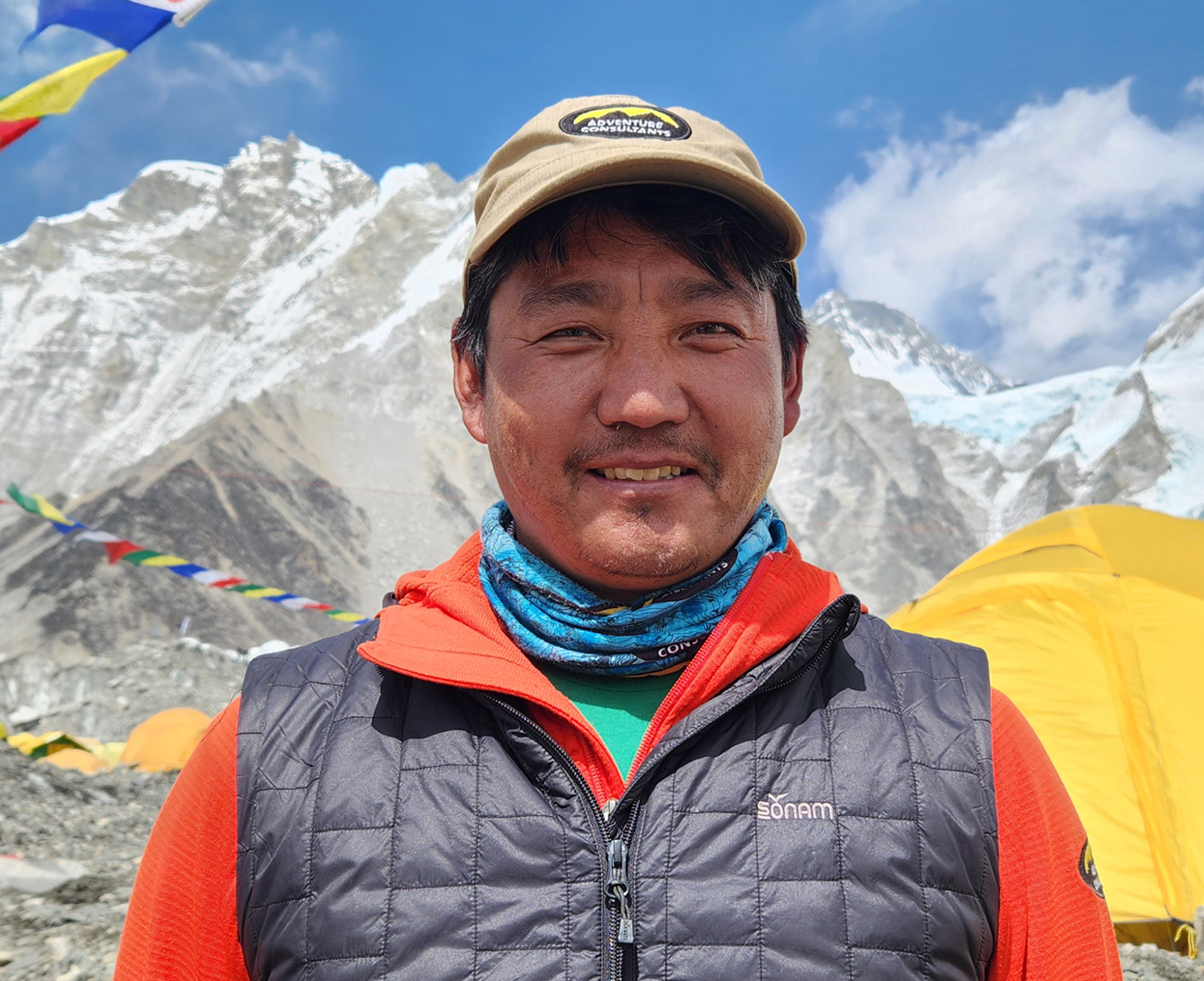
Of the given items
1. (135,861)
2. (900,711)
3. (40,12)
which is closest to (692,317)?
(900,711)

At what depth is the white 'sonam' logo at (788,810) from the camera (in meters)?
1.11

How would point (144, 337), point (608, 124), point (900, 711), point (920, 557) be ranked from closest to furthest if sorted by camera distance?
point (900, 711), point (608, 124), point (920, 557), point (144, 337)

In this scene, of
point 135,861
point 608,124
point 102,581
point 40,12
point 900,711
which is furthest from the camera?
point 102,581

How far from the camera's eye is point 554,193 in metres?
1.22

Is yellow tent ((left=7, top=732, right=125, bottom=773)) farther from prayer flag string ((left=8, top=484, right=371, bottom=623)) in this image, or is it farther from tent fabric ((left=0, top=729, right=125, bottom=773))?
prayer flag string ((left=8, top=484, right=371, bottom=623))

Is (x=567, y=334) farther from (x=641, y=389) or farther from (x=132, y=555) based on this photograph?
(x=132, y=555)

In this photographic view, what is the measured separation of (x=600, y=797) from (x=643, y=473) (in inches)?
16.3

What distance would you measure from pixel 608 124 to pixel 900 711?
0.89 meters

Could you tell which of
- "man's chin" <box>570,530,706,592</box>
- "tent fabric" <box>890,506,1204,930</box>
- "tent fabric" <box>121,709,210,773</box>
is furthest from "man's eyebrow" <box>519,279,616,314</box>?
"tent fabric" <box>121,709,210,773</box>

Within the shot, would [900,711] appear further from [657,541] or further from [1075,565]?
[1075,565]

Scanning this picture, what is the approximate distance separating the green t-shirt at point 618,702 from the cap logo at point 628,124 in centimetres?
75

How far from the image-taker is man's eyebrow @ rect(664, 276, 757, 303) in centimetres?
125

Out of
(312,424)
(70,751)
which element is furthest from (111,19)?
(312,424)

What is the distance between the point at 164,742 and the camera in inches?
324
